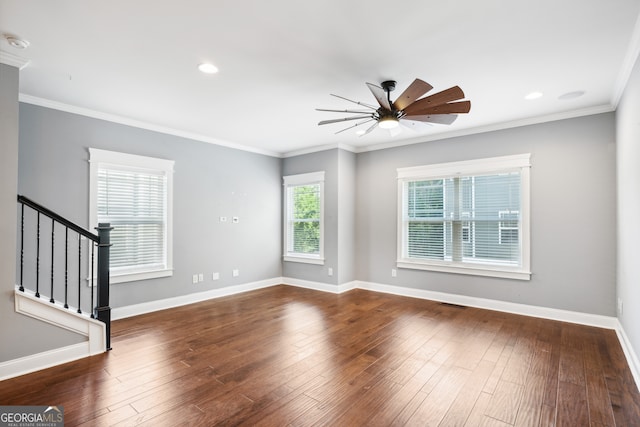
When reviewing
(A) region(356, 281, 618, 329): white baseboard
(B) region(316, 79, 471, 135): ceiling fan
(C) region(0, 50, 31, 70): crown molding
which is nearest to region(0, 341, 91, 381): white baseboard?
(C) region(0, 50, 31, 70): crown molding

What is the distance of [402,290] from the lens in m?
5.57

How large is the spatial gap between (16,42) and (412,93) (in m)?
3.17

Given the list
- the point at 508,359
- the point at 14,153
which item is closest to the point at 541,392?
the point at 508,359

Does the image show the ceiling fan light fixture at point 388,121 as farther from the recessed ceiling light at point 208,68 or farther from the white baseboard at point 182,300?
the white baseboard at point 182,300

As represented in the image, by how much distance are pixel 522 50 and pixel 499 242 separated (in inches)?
112

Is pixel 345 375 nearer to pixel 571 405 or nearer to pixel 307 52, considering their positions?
pixel 571 405

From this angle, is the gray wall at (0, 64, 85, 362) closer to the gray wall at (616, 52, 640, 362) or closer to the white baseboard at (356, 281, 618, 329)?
the white baseboard at (356, 281, 618, 329)

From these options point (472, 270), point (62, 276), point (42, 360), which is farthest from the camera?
point (472, 270)

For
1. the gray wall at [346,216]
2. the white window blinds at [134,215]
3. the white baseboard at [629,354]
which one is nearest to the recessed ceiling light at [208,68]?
the white window blinds at [134,215]

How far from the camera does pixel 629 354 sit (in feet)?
9.76

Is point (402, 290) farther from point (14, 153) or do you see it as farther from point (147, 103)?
point (14, 153)

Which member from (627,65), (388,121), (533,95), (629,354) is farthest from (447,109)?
(629,354)

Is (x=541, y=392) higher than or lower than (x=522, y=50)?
lower

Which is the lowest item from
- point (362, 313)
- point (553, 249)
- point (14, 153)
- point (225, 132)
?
point (362, 313)
